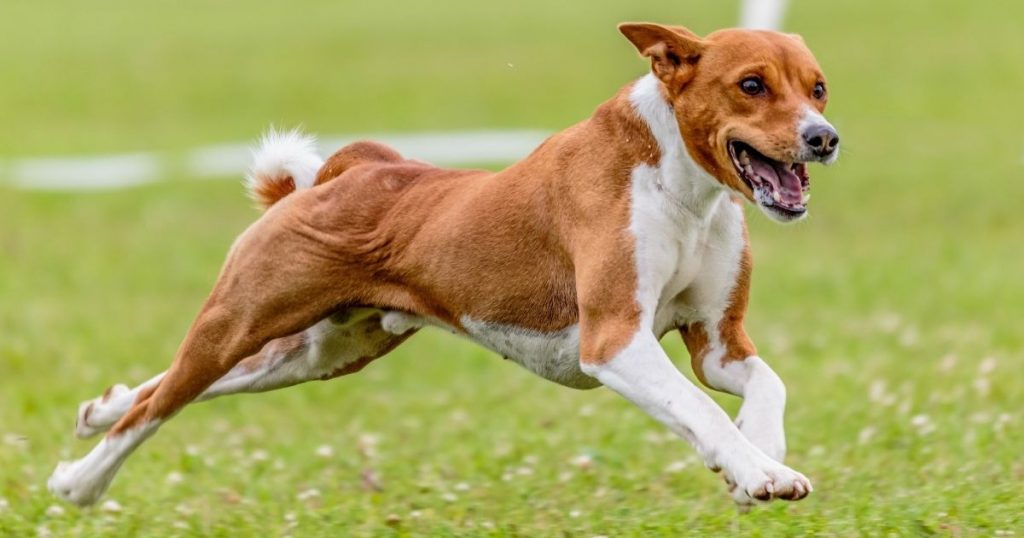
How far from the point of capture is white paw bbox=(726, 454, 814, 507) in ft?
19.1

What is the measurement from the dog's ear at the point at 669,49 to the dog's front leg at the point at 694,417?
903 millimetres

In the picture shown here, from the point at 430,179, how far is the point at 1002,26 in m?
20.9

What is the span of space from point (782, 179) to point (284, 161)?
234 cm

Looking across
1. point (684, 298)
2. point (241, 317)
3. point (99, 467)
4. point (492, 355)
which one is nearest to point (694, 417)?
point (684, 298)

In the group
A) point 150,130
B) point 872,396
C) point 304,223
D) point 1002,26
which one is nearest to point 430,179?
point 304,223

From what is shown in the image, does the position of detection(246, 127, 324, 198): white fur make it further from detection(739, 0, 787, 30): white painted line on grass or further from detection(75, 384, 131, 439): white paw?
detection(739, 0, 787, 30): white painted line on grass

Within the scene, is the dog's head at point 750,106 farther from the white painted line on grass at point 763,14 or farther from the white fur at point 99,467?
the white painted line on grass at point 763,14

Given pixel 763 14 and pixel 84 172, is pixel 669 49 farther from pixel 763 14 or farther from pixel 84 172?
pixel 763 14

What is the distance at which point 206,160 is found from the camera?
2234cm

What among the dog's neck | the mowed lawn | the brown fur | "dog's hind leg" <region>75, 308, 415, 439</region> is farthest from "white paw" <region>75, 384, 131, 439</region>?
the dog's neck

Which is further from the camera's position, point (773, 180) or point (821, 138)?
point (773, 180)

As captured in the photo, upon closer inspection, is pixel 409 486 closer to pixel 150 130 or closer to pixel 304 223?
pixel 304 223

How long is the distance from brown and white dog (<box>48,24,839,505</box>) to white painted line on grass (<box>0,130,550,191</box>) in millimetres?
13476

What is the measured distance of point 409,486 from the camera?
8438mm
